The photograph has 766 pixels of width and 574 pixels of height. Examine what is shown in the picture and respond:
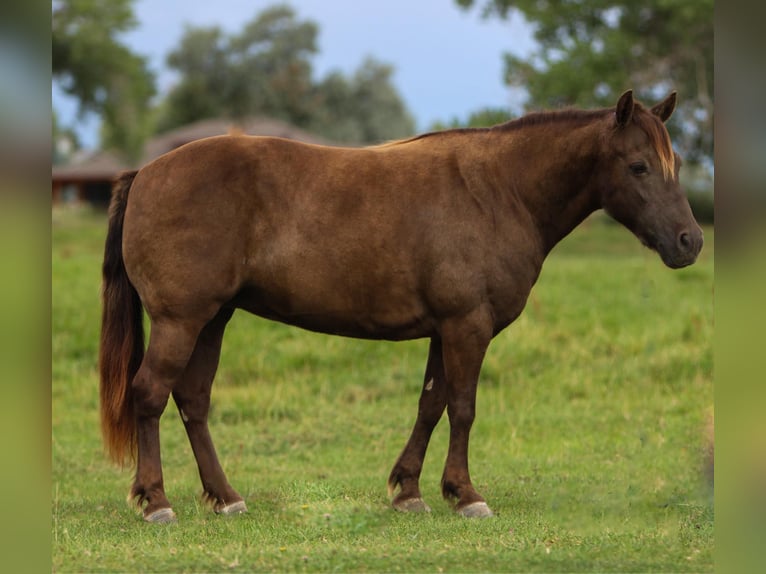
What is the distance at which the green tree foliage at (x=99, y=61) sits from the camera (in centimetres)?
3425

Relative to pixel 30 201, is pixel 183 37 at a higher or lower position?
higher

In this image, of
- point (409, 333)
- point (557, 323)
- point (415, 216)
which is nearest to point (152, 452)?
point (409, 333)

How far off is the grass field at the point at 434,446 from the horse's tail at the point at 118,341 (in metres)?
0.56

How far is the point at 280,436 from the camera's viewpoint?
9.77m

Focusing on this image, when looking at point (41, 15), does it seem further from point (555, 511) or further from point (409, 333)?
point (555, 511)

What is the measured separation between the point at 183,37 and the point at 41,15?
62.4m

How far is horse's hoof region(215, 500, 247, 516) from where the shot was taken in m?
6.45

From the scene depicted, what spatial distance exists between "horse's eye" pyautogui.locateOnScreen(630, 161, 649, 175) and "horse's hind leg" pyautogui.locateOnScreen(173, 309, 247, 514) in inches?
113

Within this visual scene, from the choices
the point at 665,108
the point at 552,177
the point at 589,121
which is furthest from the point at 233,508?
the point at 665,108

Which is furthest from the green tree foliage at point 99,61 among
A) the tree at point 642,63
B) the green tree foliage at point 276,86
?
the green tree foliage at point 276,86

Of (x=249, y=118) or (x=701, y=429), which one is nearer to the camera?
(x=701, y=429)

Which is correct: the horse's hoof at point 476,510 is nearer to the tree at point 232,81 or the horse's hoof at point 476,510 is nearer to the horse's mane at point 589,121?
the horse's mane at point 589,121

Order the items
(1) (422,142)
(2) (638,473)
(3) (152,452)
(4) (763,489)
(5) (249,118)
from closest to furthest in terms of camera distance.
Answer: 1. (4) (763,489)
2. (3) (152,452)
3. (1) (422,142)
4. (2) (638,473)
5. (5) (249,118)

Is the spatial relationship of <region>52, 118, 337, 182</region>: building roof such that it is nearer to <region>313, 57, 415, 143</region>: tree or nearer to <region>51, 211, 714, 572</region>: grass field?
<region>313, 57, 415, 143</region>: tree
